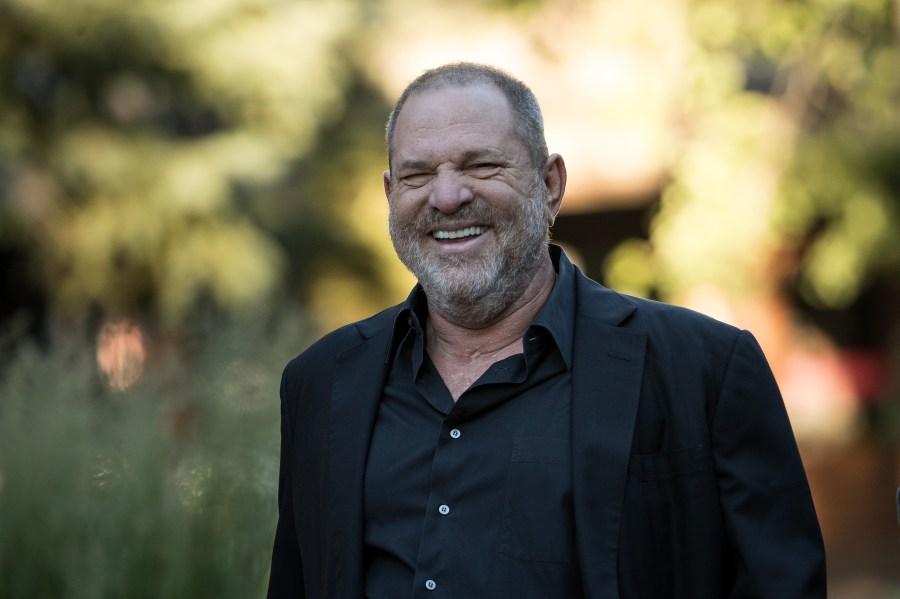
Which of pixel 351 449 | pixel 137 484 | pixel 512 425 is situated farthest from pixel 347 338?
pixel 137 484

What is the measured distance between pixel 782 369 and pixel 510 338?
550cm

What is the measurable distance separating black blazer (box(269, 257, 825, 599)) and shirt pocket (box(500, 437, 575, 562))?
0.04 m

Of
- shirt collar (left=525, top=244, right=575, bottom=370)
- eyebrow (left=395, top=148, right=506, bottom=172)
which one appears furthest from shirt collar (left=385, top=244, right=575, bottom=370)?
eyebrow (left=395, top=148, right=506, bottom=172)

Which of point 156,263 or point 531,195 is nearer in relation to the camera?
point 531,195

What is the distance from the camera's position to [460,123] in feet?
9.14

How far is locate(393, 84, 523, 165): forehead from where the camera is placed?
2.77 metres

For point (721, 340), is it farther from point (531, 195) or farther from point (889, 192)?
point (889, 192)

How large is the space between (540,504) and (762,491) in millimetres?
418

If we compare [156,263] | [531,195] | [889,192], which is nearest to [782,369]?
[889,192]

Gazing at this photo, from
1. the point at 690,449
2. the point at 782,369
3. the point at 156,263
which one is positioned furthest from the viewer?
the point at 156,263

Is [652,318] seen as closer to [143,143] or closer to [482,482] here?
[482,482]

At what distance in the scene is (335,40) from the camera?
13.4 m

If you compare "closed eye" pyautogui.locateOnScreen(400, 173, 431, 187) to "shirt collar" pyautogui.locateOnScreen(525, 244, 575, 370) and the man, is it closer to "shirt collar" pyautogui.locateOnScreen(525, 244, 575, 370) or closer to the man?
the man

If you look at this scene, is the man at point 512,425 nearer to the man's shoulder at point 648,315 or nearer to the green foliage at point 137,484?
the man's shoulder at point 648,315
